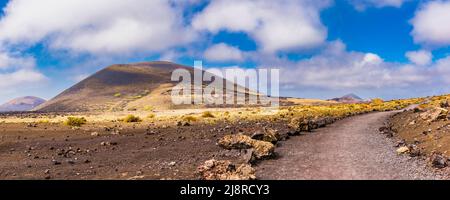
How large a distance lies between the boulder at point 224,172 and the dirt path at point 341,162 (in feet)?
2.54

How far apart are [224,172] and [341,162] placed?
525cm

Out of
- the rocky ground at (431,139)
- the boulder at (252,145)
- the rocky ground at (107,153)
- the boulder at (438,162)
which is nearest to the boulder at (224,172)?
the rocky ground at (107,153)

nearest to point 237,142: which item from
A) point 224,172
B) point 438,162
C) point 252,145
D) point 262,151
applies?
point 252,145

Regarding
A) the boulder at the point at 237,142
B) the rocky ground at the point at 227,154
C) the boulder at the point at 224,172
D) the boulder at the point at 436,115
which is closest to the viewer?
the boulder at the point at 224,172

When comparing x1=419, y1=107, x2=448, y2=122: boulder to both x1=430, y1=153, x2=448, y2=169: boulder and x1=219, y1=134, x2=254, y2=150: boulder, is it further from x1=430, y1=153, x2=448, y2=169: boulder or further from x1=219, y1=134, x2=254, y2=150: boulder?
x1=219, y1=134, x2=254, y2=150: boulder

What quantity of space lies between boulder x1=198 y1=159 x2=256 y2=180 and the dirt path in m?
0.77

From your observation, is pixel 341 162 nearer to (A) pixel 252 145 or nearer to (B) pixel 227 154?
(A) pixel 252 145

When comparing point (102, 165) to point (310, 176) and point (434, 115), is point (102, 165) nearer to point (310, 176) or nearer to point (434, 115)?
point (310, 176)

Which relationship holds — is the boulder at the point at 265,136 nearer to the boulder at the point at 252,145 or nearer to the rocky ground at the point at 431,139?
the boulder at the point at 252,145

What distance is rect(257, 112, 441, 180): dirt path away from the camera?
14359 mm

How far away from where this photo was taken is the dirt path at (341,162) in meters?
14.4
